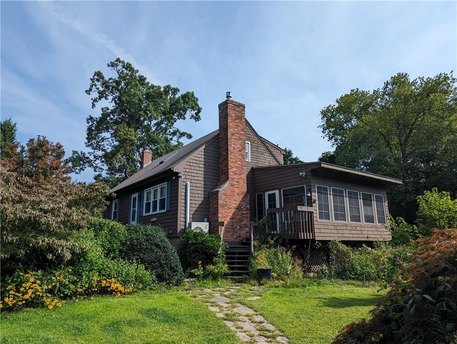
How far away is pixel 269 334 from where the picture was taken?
5.54 metres

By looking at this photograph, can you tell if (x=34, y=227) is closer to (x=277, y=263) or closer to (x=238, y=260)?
(x=238, y=260)

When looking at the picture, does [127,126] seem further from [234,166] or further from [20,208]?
[20,208]

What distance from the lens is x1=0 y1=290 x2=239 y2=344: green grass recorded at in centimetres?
517

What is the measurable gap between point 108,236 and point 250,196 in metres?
8.38

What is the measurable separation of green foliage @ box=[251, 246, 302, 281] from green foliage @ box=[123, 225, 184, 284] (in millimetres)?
3063

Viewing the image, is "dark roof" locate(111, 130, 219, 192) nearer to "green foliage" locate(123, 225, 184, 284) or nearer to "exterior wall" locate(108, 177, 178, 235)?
"exterior wall" locate(108, 177, 178, 235)

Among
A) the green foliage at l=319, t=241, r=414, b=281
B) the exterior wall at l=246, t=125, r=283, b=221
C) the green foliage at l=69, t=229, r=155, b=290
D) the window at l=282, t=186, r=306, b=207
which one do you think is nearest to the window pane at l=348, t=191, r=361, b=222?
the green foliage at l=319, t=241, r=414, b=281

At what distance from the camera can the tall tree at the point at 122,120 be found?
107ft

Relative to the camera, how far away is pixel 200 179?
1554cm

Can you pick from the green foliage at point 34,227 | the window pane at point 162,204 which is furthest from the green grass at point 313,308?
the window pane at point 162,204

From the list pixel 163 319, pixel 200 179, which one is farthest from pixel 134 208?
pixel 163 319

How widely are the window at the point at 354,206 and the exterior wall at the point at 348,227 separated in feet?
0.63

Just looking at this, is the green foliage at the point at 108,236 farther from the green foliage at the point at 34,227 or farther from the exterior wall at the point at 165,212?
the exterior wall at the point at 165,212

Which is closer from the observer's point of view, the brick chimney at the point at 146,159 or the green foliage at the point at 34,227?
the green foliage at the point at 34,227
